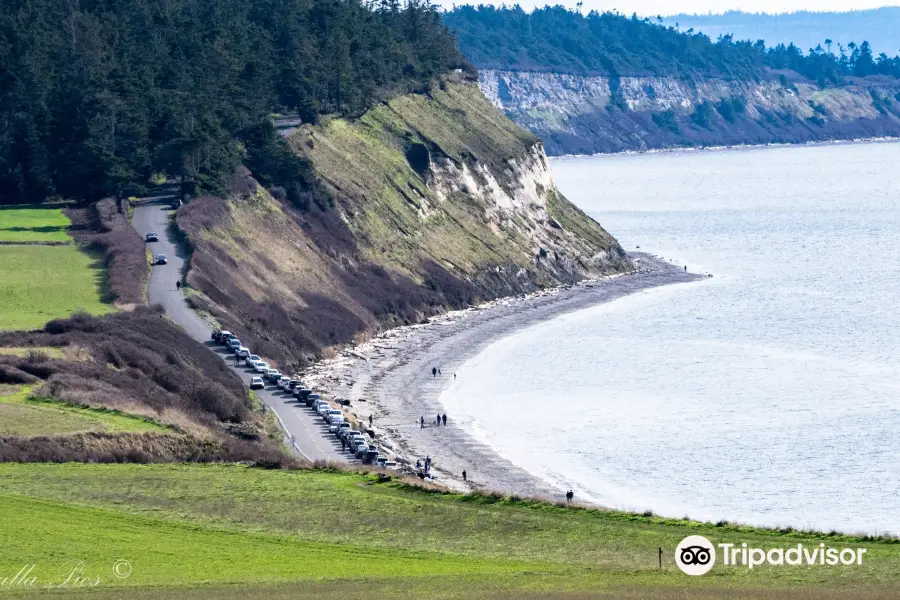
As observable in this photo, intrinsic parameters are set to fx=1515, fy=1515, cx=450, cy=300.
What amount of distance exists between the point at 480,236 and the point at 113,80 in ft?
112

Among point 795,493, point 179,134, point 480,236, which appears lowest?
point 795,493

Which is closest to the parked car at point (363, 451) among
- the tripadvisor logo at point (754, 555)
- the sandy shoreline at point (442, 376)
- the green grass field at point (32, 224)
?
the sandy shoreline at point (442, 376)

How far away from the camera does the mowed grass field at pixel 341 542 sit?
1444 inches

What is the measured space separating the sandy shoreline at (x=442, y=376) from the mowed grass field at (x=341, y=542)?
44.7 ft

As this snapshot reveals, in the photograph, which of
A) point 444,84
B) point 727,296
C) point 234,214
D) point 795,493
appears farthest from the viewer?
point 444,84

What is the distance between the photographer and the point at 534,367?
305 ft

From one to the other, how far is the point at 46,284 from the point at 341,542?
46.9 metres

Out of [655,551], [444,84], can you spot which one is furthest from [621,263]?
[655,551]

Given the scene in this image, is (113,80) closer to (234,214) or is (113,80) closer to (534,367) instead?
(234,214)

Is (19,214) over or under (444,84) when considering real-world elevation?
under

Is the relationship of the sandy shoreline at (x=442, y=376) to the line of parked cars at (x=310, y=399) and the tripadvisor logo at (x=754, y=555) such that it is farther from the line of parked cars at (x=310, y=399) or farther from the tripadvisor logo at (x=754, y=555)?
the tripadvisor logo at (x=754, y=555)

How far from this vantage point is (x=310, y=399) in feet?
234

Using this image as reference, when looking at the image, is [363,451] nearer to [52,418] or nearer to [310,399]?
[310,399]

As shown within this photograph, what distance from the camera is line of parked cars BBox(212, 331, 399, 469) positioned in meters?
62.0
